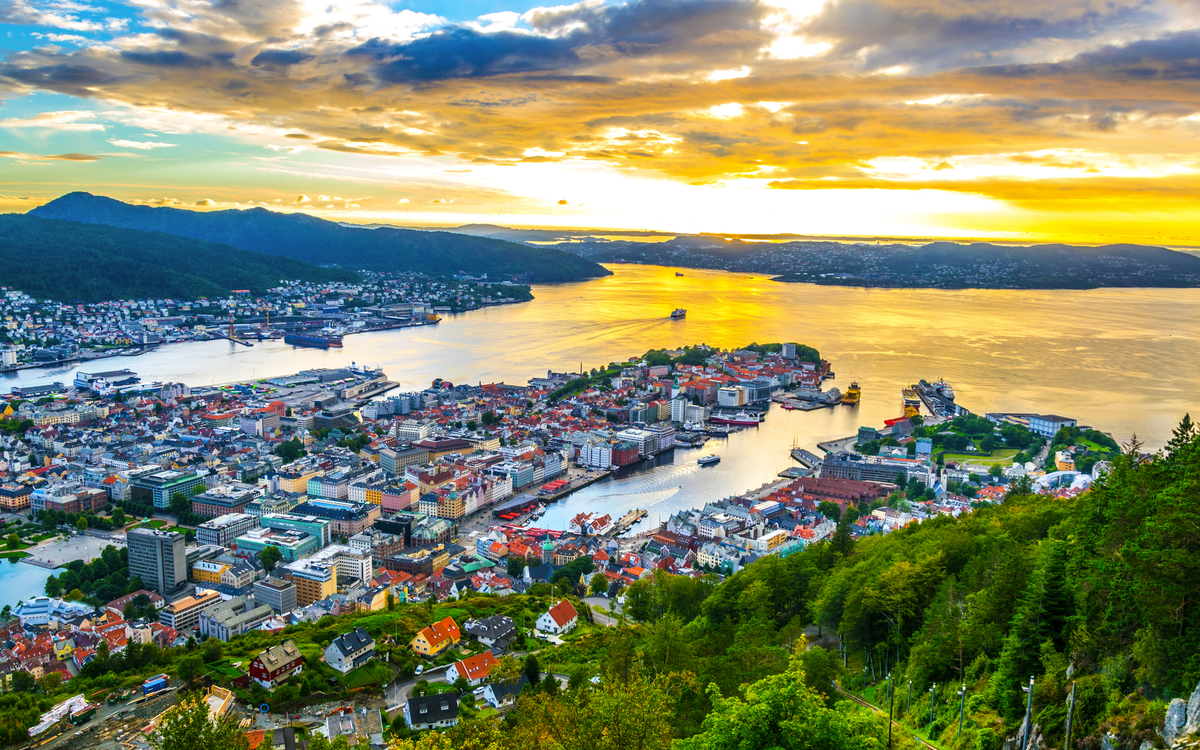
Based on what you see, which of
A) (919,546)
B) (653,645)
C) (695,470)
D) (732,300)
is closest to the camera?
(653,645)

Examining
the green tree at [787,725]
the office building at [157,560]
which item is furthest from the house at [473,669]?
the office building at [157,560]

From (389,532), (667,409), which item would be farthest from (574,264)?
(389,532)

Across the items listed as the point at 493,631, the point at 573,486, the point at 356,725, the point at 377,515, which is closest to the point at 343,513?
the point at 377,515

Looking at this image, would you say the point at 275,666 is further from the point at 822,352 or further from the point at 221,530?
the point at 822,352

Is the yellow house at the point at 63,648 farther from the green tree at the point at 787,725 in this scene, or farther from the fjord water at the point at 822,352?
the green tree at the point at 787,725

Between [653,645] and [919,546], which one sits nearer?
[653,645]

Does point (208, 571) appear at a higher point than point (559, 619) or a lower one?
lower

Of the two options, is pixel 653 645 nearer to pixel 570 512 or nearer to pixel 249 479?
pixel 570 512
